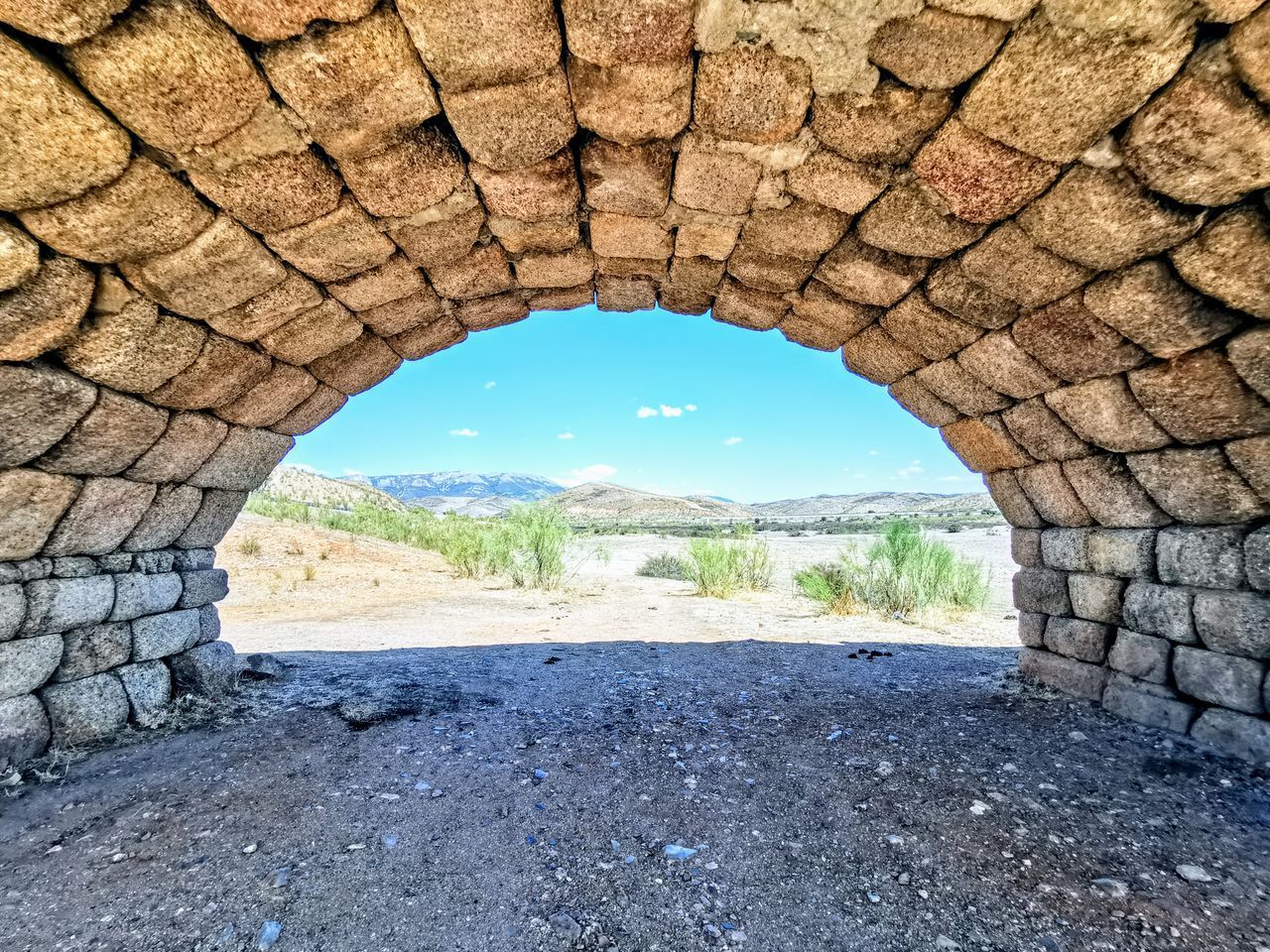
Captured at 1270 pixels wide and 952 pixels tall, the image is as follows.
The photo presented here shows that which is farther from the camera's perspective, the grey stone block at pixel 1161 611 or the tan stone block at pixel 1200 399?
the grey stone block at pixel 1161 611

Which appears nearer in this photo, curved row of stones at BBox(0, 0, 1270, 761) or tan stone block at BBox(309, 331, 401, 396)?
curved row of stones at BBox(0, 0, 1270, 761)

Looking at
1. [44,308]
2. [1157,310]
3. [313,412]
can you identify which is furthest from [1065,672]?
[44,308]

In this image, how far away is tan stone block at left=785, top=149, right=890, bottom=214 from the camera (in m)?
2.29

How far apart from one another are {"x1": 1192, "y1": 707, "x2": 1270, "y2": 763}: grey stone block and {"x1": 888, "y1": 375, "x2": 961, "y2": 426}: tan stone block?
209cm

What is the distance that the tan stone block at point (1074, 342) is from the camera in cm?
267

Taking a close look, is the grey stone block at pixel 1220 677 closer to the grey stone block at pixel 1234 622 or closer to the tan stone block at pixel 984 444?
the grey stone block at pixel 1234 622

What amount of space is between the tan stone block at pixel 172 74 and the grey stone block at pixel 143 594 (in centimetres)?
259

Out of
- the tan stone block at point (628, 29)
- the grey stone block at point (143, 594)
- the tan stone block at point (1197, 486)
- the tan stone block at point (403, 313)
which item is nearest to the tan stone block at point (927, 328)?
the tan stone block at point (1197, 486)

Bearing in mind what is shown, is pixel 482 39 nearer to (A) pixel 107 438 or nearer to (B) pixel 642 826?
(A) pixel 107 438

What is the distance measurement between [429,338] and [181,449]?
4.98 ft

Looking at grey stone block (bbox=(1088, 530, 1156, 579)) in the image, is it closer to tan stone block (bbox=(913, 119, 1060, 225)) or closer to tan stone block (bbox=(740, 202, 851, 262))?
tan stone block (bbox=(913, 119, 1060, 225))

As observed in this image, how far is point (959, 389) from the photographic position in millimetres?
3611

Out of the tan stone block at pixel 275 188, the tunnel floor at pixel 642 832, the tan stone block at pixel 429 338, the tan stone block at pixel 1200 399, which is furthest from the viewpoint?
the tan stone block at pixel 429 338

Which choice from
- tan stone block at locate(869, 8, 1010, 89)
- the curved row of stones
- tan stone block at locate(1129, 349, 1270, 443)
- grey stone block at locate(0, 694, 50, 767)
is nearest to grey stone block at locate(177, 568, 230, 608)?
the curved row of stones
